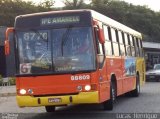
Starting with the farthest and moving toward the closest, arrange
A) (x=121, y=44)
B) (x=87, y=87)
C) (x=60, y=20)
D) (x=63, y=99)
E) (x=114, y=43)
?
(x=121, y=44) < (x=114, y=43) < (x=60, y=20) < (x=87, y=87) < (x=63, y=99)

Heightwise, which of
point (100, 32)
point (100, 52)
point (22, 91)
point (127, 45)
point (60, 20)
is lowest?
point (22, 91)

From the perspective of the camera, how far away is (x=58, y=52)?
13.7 metres

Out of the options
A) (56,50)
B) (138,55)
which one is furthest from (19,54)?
(138,55)

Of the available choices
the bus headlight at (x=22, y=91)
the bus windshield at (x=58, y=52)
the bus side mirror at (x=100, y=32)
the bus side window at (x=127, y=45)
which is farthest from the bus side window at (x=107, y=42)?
the bus side window at (x=127, y=45)

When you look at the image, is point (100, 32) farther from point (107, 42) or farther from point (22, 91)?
point (22, 91)

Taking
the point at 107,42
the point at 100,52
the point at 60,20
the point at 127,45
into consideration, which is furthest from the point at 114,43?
the point at 60,20

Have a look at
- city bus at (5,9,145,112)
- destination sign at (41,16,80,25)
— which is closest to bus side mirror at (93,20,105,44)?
city bus at (5,9,145,112)

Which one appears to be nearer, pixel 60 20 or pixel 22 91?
pixel 22 91

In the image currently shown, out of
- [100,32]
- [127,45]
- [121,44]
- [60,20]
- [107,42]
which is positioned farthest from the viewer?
[127,45]

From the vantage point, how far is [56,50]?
1372 cm

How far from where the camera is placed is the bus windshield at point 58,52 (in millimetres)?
13633

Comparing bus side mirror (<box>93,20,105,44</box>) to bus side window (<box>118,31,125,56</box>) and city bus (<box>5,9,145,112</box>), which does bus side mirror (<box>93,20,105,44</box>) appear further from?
bus side window (<box>118,31,125,56</box>)

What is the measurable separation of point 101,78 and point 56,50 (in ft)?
4.99

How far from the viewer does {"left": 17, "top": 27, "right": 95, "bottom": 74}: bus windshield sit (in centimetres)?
1363
